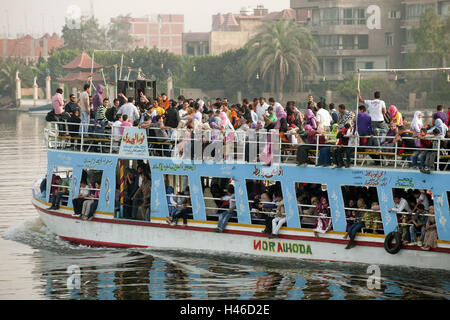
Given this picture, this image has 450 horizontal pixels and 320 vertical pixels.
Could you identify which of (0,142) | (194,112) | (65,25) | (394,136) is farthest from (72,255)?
(65,25)

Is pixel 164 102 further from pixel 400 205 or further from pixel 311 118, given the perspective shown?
pixel 400 205

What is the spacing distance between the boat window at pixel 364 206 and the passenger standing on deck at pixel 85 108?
27.9ft

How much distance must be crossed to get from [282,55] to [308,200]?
2394 inches

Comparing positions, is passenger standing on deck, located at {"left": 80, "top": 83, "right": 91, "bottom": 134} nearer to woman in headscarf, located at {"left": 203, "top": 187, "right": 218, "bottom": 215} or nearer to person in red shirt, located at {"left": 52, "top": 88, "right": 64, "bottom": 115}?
person in red shirt, located at {"left": 52, "top": 88, "right": 64, "bottom": 115}

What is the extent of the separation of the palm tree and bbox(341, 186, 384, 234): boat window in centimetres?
5989

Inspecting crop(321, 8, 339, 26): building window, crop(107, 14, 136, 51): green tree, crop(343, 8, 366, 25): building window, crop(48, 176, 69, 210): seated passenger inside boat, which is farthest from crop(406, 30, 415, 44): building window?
crop(107, 14, 136, 51): green tree

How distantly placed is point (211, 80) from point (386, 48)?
21689 mm

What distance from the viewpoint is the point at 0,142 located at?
65.2 m

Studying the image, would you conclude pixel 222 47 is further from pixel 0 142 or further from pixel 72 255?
pixel 72 255

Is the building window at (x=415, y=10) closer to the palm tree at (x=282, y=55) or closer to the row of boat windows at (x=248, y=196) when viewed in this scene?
the palm tree at (x=282, y=55)

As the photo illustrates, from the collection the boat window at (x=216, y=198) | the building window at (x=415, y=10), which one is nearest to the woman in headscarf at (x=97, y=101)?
the boat window at (x=216, y=198)

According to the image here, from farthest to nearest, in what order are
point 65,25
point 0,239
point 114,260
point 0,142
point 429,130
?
point 65,25 < point 0,142 < point 0,239 < point 114,260 < point 429,130

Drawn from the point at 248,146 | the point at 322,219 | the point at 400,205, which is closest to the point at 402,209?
the point at 400,205

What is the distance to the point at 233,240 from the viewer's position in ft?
78.5
